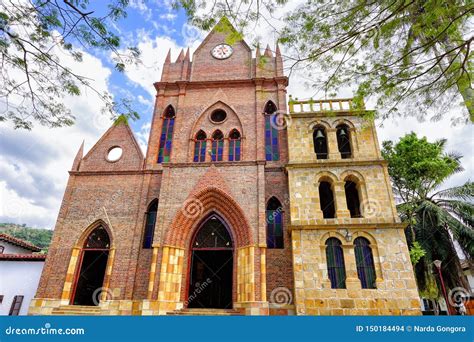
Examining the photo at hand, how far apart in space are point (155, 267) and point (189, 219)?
2.32 metres

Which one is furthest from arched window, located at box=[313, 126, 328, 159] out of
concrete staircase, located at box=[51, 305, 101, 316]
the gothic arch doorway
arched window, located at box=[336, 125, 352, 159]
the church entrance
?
concrete staircase, located at box=[51, 305, 101, 316]

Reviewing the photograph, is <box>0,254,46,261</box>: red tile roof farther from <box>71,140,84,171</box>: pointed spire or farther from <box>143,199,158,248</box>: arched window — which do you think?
<box>143,199,158,248</box>: arched window

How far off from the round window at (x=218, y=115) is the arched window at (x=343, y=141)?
19.4 ft

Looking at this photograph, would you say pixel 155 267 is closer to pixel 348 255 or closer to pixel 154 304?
pixel 154 304

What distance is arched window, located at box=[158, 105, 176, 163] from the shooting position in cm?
1375

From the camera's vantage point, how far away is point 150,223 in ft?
40.0

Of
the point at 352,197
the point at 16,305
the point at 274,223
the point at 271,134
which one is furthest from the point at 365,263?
the point at 16,305

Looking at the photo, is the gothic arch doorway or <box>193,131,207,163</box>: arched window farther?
<box>193,131,207,163</box>: arched window

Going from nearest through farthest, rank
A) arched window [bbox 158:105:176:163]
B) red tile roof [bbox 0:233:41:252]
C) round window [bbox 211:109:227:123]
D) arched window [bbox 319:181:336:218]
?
arched window [bbox 319:181:336:218], arched window [bbox 158:105:176:163], round window [bbox 211:109:227:123], red tile roof [bbox 0:233:41:252]

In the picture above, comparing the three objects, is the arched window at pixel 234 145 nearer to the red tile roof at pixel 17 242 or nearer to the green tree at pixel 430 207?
the green tree at pixel 430 207

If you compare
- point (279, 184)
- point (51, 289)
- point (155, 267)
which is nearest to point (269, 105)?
point (279, 184)

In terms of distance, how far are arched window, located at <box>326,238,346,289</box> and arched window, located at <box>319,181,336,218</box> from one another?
6.11 ft

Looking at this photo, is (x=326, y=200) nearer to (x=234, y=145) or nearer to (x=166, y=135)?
(x=234, y=145)

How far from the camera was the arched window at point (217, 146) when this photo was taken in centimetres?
1346
